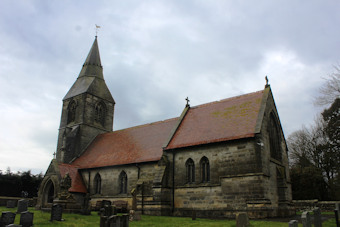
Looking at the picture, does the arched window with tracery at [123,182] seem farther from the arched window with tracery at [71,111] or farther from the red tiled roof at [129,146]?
the arched window with tracery at [71,111]

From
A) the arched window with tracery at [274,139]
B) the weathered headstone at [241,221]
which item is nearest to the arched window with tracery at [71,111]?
the arched window with tracery at [274,139]

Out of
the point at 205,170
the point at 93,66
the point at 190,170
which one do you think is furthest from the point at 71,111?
the point at 205,170

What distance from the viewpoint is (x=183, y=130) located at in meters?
23.4

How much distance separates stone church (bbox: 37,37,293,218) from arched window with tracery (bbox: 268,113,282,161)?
8 cm


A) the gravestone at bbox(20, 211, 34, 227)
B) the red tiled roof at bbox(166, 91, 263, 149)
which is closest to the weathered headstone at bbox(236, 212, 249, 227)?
the red tiled roof at bbox(166, 91, 263, 149)

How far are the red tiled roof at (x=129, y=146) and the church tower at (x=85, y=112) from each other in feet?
5.05

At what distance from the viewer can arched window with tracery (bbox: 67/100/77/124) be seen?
1380 inches

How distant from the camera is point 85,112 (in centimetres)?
3391

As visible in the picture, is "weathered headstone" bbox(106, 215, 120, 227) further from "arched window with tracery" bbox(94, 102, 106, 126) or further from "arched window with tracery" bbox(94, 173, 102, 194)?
"arched window with tracery" bbox(94, 102, 106, 126)

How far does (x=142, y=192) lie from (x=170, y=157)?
3.38 meters

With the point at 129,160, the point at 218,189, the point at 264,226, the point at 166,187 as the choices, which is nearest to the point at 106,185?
→ the point at 129,160

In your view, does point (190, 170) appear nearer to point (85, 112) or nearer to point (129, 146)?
point (129, 146)

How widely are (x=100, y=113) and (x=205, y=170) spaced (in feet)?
65.3

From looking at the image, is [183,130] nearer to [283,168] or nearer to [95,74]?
[283,168]
